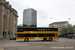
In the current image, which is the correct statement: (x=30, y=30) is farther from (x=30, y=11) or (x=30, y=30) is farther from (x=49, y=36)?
(x=30, y=11)

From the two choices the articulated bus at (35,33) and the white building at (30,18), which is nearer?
the articulated bus at (35,33)

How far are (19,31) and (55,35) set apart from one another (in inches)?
395

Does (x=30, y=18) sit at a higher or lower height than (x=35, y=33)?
higher

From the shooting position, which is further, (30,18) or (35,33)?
(30,18)

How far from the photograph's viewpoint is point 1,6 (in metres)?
40.7

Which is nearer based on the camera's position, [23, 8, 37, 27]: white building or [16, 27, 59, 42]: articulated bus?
Answer: [16, 27, 59, 42]: articulated bus

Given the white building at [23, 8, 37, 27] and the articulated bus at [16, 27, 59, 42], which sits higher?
the white building at [23, 8, 37, 27]

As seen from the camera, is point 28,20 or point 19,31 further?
point 28,20

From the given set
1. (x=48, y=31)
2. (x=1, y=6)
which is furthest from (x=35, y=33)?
(x=1, y=6)

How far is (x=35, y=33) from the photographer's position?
26750 mm

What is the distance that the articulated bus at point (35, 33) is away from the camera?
26.0 meters

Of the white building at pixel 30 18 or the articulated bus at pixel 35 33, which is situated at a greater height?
the white building at pixel 30 18

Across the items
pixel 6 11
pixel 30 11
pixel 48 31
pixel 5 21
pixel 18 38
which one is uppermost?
pixel 30 11

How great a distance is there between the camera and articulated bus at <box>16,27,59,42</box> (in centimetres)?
2602
